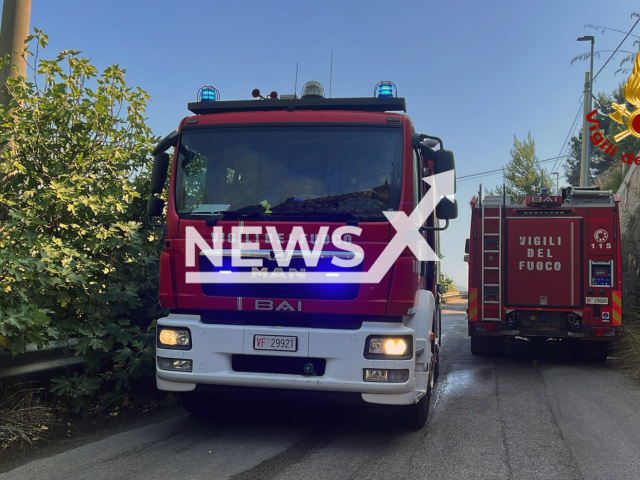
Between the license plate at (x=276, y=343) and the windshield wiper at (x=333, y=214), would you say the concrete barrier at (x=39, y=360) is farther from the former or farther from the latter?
the windshield wiper at (x=333, y=214)

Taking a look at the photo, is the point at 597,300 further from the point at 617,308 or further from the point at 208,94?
the point at 208,94

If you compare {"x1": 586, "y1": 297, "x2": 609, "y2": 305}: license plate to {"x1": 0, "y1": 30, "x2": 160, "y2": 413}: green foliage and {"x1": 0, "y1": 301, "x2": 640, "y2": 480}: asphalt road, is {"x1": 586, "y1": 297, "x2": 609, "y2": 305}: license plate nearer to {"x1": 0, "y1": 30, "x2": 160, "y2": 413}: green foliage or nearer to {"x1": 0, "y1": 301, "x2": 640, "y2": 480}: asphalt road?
{"x1": 0, "y1": 301, "x2": 640, "y2": 480}: asphalt road

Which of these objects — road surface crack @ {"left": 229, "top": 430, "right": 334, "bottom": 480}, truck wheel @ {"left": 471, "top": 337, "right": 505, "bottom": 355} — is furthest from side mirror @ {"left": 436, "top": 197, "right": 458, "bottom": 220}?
truck wheel @ {"left": 471, "top": 337, "right": 505, "bottom": 355}

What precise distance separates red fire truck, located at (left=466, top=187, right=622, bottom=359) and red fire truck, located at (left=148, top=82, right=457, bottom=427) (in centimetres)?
492

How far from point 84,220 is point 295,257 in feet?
8.53

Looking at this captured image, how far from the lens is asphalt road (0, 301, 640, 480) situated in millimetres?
4203

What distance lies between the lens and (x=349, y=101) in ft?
17.8

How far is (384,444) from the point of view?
495 cm

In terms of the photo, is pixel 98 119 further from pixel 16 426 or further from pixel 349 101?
pixel 16 426

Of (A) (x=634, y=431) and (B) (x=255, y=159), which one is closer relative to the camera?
(B) (x=255, y=159)

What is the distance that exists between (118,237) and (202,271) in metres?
1.54

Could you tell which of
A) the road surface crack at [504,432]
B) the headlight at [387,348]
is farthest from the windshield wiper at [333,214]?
the road surface crack at [504,432]

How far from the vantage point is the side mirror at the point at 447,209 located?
5160mm

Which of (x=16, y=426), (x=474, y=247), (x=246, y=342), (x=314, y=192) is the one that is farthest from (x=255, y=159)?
(x=474, y=247)
